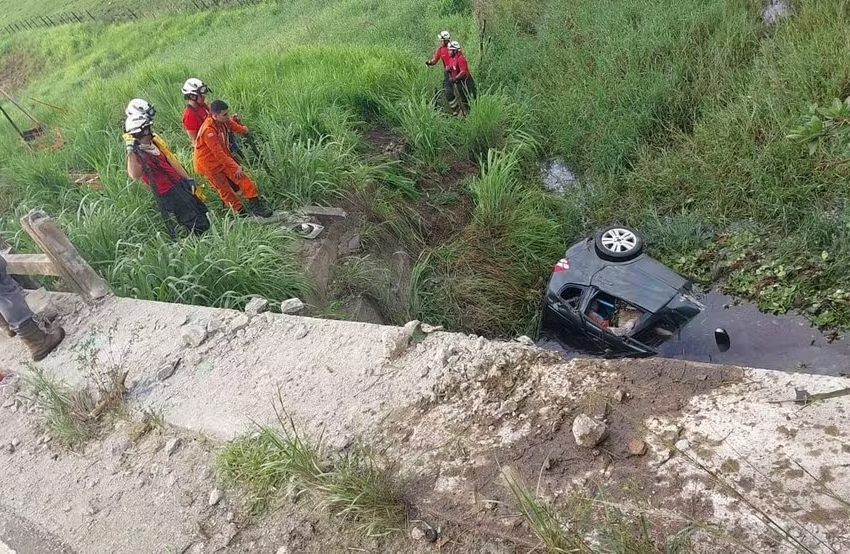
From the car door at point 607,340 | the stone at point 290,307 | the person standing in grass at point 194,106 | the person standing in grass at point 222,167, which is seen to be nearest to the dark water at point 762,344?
the car door at point 607,340

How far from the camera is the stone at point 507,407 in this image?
9.21ft

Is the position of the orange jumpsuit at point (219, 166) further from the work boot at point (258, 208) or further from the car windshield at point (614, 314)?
the car windshield at point (614, 314)

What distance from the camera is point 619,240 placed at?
518cm

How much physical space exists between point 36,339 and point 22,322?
0.14m

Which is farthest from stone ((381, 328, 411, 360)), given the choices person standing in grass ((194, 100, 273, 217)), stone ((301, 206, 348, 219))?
person standing in grass ((194, 100, 273, 217))

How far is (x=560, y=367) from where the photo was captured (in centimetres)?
300

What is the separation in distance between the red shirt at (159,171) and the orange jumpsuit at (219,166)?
10.2 inches

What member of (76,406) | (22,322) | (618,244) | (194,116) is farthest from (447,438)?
(194,116)

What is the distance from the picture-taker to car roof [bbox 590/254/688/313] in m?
4.59

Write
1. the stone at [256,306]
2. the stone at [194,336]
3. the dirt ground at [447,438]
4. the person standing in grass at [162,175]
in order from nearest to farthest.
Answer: the dirt ground at [447,438], the stone at [194,336], the stone at [256,306], the person standing in grass at [162,175]

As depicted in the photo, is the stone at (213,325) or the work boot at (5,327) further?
the work boot at (5,327)

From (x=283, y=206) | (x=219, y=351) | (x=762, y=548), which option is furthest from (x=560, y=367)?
(x=283, y=206)

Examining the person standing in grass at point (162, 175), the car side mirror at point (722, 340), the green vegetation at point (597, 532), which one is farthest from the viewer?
the person standing in grass at point (162, 175)

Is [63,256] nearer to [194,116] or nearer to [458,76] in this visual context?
[194,116]
